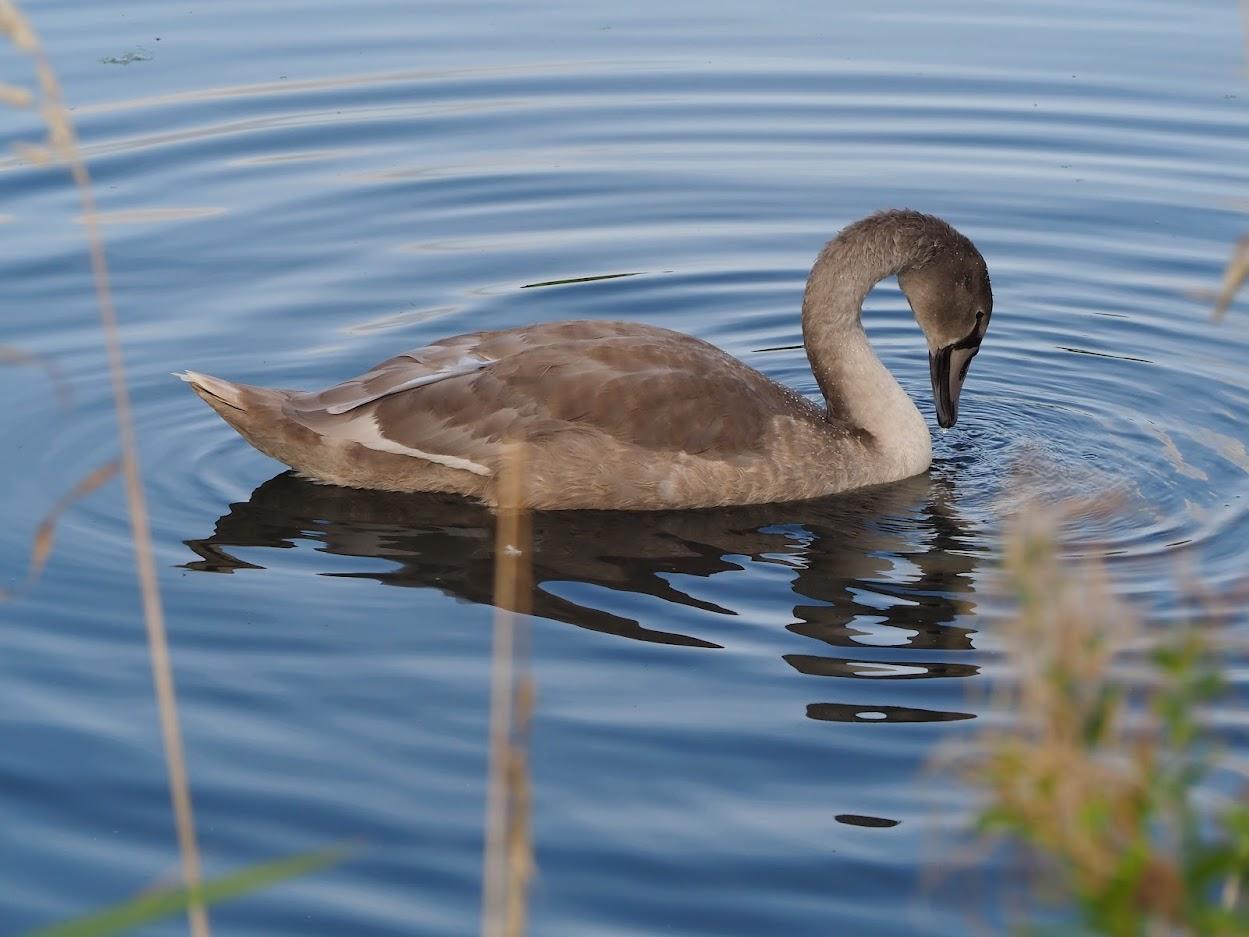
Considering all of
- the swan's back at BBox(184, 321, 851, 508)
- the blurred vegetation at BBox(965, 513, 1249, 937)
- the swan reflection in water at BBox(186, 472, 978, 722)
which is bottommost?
the swan reflection in water at BBox(186, 472, 978, 722)

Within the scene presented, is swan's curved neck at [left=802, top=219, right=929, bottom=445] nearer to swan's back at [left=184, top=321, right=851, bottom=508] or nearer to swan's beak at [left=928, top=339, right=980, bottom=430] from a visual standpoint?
swan's beak at [left=928, top=339, right=980, bottom=430]

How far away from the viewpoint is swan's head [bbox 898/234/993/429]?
27.2 feet

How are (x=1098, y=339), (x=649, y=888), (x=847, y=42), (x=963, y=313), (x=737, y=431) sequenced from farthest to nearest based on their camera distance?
(x=847, y=42), (x=1098, y=339), (x=963, y=313), (x=737, y=431), (x=649, y=888)

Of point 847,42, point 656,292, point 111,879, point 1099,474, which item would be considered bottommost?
point 111,879

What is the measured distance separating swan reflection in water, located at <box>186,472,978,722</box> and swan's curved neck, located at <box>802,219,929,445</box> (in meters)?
0.34

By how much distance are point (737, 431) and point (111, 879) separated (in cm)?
366

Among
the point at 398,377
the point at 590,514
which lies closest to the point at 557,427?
the point at 590,514

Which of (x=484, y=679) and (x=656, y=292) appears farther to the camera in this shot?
(x=656, y=292)

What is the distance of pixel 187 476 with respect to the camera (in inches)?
311

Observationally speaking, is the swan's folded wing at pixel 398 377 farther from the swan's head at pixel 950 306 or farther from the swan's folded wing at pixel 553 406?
the swan's head at pixel 950 306

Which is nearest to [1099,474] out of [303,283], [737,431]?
[737,431]

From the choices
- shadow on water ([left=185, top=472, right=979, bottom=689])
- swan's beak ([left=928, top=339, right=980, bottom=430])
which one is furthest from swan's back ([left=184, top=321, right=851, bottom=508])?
swan's beak ([left=928, top=339, right=980, bottom=430])

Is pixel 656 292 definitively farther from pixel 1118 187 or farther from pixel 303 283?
pixel 1118 187

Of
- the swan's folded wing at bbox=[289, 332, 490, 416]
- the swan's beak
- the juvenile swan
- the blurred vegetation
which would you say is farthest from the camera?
the swan's beak
